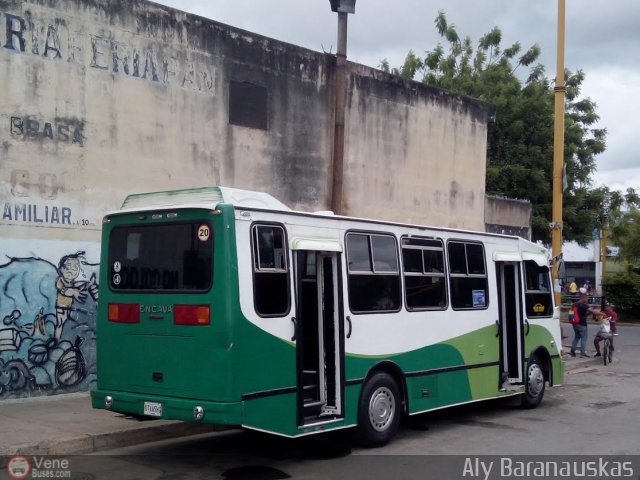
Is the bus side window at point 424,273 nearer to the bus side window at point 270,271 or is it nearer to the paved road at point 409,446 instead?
the paved road at point 409,446

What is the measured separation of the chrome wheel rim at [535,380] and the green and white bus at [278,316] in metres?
1.57

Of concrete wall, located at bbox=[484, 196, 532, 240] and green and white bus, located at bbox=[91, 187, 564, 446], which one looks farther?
concrete wall, located at bbox=[484, 196, 532, 240]

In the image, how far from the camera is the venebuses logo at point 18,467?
831 centimetres

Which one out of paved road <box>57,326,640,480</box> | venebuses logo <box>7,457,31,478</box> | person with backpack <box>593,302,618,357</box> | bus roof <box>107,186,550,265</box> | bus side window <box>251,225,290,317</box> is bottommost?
paved road <box>57,326,640,480</box>

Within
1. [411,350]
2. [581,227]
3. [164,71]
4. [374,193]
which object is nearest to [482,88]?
[581,227]

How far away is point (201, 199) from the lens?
8.79 m

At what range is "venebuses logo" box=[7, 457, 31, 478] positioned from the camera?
8.31 m

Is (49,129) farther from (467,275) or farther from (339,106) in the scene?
(467,275)

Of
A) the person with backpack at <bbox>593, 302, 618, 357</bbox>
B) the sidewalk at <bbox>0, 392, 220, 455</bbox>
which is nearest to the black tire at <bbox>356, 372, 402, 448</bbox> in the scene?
the sidewalk at <bbox>0, 392, 220, 455</bbox>

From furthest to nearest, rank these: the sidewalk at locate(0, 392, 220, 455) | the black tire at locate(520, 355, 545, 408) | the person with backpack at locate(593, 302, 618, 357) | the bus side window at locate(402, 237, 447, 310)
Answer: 1. the person with backpack at locate(593, 302, 618, 357)
2. the black tire at locate(520, 355, 545, 408)
3. the bus side window at locate(402, 237, 447, 310)
4. the sidewalk at locate(0, 392, 220, 455)

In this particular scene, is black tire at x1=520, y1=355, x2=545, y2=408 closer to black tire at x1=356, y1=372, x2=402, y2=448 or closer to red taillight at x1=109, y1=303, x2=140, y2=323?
black tire at x1=356, y1=372, x2=402, y2=448

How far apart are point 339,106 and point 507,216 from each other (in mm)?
7655

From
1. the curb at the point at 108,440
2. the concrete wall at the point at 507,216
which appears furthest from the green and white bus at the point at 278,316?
the concrete wall at the point at 507,216

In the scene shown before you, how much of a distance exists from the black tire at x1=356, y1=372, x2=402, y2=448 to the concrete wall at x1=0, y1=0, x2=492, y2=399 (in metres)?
5.24
